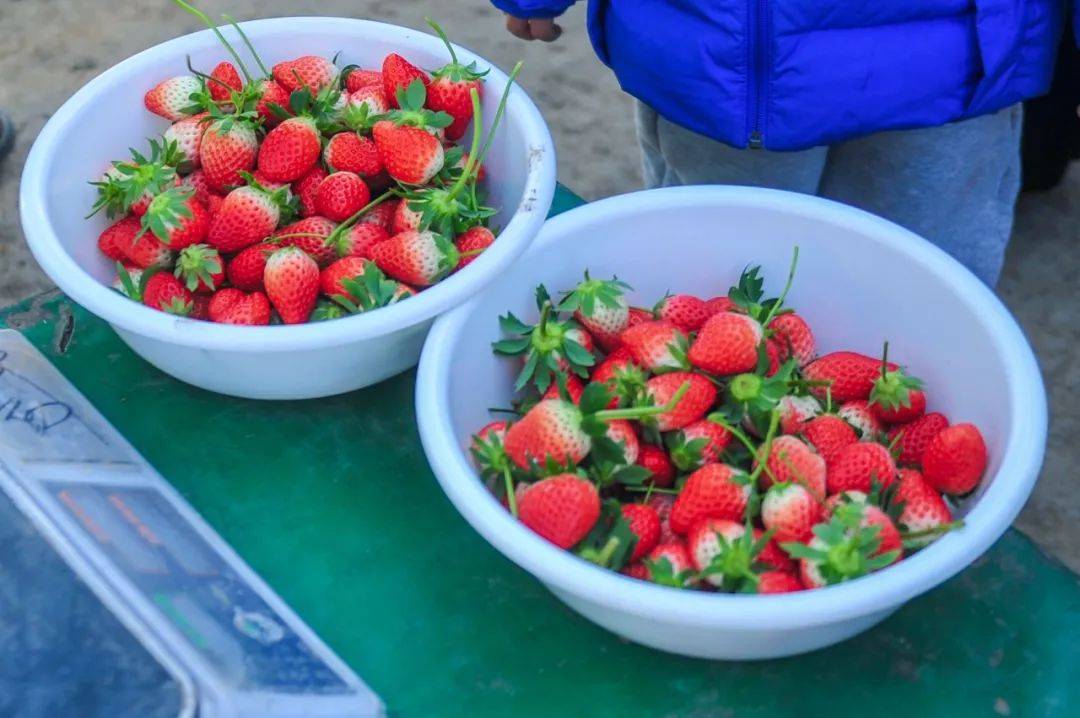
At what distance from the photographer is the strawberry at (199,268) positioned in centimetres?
93

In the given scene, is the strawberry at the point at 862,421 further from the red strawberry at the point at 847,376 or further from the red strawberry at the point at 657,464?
the red strawberry at the point at 657,464

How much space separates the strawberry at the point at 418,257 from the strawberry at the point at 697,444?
0.23m

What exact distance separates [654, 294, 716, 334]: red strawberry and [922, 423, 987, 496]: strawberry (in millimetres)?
221

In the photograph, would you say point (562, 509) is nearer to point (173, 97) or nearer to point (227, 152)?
point (227, 152)

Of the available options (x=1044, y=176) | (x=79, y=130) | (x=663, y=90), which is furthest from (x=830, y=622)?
(x=1044, y=176)

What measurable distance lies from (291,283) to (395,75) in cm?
27

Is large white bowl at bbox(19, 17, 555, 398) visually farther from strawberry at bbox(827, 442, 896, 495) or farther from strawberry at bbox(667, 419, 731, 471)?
strawberry at bbox(827, 442, 896, 495)

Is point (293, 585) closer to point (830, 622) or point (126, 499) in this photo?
point (126, 499)

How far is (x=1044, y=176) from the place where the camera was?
1.99m

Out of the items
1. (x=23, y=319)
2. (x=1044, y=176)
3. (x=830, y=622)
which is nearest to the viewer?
(x=830, y=622)

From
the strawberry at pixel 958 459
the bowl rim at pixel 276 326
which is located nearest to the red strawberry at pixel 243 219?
the bowl rim at pixel 276 326

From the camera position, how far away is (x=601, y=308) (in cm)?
93

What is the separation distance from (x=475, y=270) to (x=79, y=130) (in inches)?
16.8

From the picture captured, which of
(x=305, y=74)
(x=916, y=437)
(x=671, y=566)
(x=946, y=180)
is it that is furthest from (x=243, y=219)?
(x=946, y=180)
